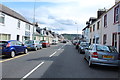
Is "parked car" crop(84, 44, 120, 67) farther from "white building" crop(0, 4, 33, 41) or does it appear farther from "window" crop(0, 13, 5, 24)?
"window" crop(0, 13, 5, 24)

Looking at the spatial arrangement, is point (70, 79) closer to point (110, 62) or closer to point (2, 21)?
point (110, 62)

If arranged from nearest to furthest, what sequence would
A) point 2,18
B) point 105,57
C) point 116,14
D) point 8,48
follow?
point 105,57 < point 8,48 < point 116,14 < point 2,18

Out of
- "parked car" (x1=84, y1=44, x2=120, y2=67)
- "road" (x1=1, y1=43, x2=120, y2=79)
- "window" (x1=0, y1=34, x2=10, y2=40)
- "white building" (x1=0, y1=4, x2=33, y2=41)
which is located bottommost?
"road" (x1=1, y1=43, x2=120, y2=79)

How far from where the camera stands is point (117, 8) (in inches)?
522

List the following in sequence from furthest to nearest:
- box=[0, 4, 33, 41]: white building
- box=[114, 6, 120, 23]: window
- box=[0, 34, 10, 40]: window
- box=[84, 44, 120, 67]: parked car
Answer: box=[0, 4, 33, 41]: white building, box=[0, 34, 10, 40]: window, box=[114, 6, 120, 23]: window, box=[84, 44, 120, 67]: parked car

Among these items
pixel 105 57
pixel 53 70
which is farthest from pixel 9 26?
pixel 105 57

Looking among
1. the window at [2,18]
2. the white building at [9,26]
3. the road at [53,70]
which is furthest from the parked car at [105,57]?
the window at [2,18]

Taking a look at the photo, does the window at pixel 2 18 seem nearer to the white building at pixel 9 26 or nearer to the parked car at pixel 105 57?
the white building at pixel 9 26

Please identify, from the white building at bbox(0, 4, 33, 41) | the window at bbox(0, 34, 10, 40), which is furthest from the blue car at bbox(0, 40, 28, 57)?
the white building at bbox(0, 4, 33, 41)

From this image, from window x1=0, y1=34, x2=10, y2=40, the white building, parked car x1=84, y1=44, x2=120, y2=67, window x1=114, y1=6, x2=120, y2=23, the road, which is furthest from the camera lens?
the white building

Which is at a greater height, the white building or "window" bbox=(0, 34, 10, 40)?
the white building

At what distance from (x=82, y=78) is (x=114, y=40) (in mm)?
10115

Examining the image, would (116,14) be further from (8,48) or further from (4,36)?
(4,36)

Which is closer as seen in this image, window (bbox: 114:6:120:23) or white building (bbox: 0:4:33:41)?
window (bbox: 114:6:120:23)
